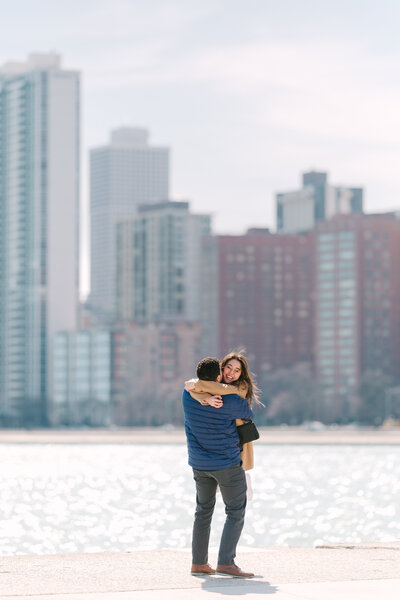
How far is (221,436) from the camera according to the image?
15719 millimetres

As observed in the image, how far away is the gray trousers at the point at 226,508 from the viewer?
1572 cm

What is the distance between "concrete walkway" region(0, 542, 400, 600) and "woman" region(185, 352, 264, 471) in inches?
59.0

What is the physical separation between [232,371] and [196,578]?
2331 mm

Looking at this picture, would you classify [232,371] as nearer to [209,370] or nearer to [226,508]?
[209,370]

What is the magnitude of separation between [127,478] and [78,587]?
2332 inches

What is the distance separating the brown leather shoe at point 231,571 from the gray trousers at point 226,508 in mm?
59

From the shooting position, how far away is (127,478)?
7338cm

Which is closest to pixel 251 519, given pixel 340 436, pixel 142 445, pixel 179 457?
pixel 179 457

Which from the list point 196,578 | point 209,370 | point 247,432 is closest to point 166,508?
point 247,432

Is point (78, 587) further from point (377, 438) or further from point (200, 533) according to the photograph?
point (377, 438)

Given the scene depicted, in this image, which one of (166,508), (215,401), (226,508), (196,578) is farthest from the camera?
(166,508)

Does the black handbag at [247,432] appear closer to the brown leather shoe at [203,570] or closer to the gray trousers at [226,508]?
the gray trousers at [226,508]

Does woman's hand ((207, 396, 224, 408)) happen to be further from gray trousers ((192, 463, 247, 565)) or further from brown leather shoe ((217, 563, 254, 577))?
brown leather shoe ((217, 563, 254, 577))

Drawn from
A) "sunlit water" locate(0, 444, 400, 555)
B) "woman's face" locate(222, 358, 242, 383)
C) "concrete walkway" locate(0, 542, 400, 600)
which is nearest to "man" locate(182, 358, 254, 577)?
"woman's face" locate(222, 358, 242, 383)
